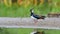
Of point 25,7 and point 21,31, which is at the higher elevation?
point 25,7

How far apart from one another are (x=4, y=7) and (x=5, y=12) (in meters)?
0.04

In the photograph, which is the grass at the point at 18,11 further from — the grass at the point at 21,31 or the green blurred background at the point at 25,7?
the grass at the point at 21,31

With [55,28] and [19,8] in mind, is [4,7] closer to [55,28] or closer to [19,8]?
[19,8]

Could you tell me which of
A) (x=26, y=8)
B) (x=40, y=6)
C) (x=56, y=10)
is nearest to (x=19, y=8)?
(x=26, y=8)

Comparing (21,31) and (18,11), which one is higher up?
(18,11)

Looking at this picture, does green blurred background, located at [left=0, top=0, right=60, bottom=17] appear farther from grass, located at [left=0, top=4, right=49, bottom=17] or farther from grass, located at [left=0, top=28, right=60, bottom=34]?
grass, located at [left=0, top=28, right=60, bottom=34]

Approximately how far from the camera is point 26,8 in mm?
1831

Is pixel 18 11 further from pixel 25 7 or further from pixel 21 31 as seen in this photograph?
pixel 21 31

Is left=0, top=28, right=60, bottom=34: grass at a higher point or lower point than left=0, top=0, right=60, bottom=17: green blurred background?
lower

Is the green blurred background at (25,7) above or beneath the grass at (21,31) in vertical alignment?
above

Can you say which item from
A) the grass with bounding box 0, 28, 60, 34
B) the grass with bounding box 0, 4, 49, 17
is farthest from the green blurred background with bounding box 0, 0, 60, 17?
the grass with bounding box 0, 28, 60, 34

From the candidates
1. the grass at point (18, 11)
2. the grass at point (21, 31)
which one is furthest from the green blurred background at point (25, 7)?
the grass at point (21, 31)

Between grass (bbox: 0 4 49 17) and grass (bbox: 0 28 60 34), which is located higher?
grass (bbox: 0 4 49 17)

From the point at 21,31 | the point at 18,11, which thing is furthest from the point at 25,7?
the point at 21,31
